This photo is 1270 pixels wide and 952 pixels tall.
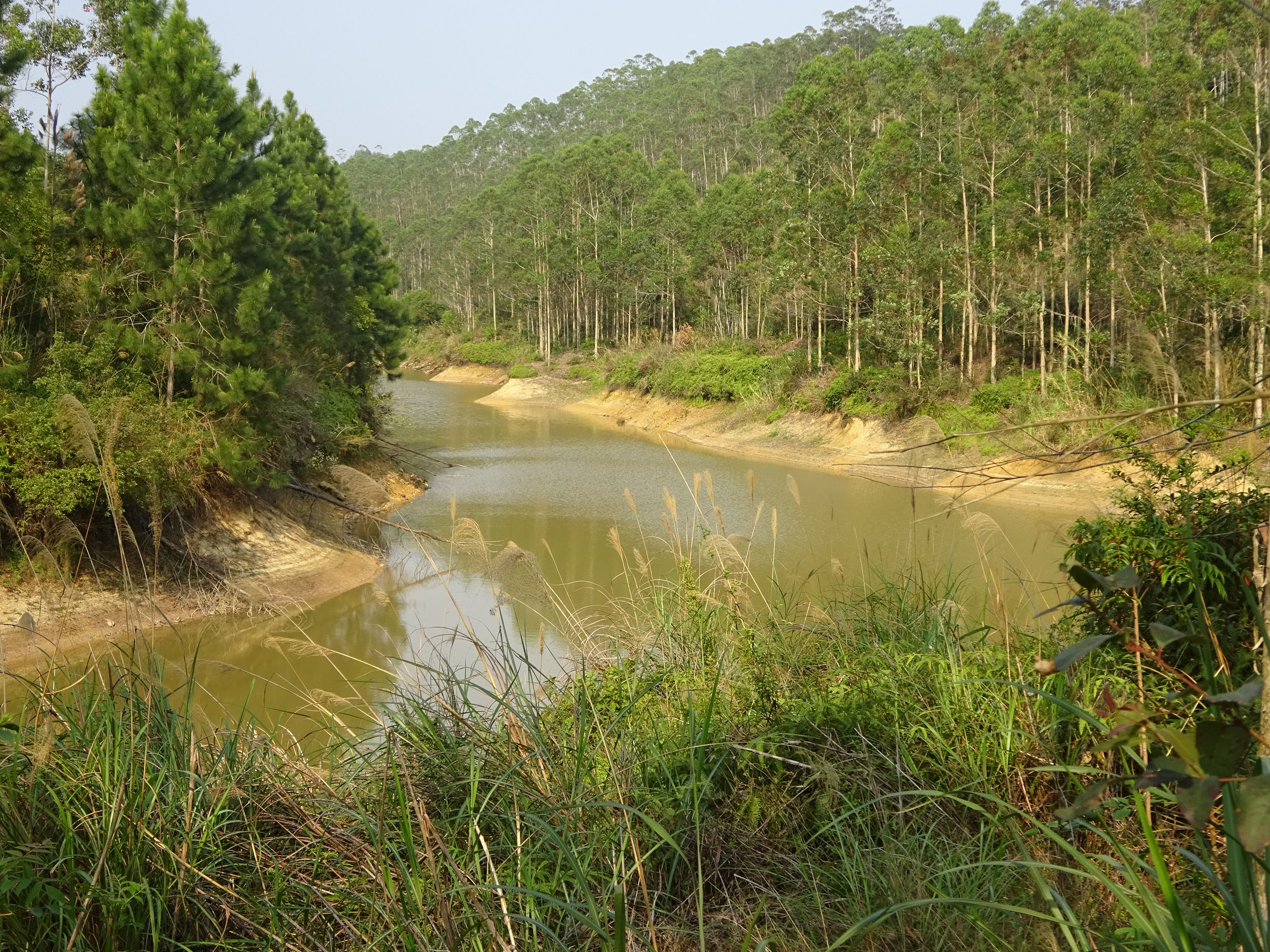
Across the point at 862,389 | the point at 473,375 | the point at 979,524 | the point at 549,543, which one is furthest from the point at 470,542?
the point at 473,375

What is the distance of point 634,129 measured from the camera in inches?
2591

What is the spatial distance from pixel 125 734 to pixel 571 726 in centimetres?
126

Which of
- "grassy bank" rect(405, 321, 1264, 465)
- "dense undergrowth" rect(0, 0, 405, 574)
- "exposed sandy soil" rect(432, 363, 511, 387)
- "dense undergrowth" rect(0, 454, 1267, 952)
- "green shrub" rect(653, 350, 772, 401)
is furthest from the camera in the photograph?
"exposed sandy soil" rect(432, 363, 511, 387)

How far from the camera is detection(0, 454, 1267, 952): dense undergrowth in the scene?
2002 mm

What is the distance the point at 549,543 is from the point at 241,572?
13.4ft

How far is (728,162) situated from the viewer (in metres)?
55.2

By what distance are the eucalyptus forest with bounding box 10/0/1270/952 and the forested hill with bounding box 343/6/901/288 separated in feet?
79.8

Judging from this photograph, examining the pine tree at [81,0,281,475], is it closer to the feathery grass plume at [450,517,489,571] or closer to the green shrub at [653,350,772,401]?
the feathery grass plume at [450,517,489,571]

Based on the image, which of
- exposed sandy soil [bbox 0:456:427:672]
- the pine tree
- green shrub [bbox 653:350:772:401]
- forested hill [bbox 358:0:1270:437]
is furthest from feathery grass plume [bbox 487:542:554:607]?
green shrub [bbox 653:350:772:401]

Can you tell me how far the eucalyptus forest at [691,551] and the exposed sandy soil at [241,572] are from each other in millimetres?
90

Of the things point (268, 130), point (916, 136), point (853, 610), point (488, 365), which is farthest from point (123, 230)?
point (488, 365)

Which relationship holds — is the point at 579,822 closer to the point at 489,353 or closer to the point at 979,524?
the point at 979,524

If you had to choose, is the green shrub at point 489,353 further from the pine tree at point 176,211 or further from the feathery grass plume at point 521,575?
the feathery grass plume at point 521,575

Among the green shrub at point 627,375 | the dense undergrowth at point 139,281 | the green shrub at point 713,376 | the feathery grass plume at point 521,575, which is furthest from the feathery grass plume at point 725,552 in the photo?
the green shrub at point 627,375
